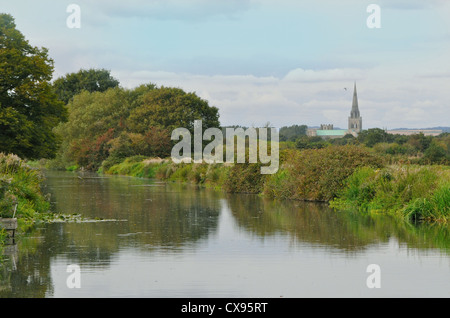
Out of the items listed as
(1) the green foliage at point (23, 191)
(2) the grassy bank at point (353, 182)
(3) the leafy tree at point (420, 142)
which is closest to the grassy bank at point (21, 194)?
(1) the green foliage at point (23, 191)

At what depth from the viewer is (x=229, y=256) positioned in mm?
13484

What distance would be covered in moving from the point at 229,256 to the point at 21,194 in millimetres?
9077

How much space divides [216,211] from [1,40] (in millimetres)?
22341

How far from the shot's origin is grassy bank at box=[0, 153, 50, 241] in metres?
16.0

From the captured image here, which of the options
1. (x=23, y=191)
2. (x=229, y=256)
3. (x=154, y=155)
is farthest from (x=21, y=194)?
(x=154, y=155)

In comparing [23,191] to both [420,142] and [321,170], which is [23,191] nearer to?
[321,170]

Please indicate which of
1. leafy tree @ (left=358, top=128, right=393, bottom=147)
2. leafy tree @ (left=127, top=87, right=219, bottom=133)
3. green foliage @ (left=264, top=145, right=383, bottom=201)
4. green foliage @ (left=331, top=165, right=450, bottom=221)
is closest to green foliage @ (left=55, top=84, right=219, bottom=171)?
leafy tree @ (left=127, top=87, right=219, bottom=133)

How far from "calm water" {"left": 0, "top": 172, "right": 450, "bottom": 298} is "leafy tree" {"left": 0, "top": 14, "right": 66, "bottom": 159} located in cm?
1869

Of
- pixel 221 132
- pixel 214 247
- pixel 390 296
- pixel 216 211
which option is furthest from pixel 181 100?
pixel 390 296

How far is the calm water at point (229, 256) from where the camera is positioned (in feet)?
33.3

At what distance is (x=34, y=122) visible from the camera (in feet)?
141

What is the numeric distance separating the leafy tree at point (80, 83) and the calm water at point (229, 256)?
7673 centimetres

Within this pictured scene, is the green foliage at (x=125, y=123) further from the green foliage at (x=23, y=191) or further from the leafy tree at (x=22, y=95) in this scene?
the green foliage at (x=23, y=191)
